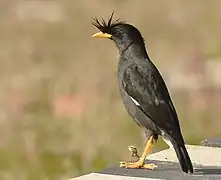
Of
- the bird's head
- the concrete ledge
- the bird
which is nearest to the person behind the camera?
the concrete ledge

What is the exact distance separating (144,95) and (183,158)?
38cm

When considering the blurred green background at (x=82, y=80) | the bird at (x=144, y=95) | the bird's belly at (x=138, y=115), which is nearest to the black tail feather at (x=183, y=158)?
the bird at (x=144, y=95)

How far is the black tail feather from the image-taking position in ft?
15.9

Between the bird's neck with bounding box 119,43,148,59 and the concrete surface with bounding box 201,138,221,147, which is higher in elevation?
the bird's neck with bounding box 119,43,148,59

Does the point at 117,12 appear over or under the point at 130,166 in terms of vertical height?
over

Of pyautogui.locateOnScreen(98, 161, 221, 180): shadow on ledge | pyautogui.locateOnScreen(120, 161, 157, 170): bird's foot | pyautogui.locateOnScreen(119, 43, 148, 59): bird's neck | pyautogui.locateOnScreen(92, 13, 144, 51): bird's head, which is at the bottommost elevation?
pyautogui.locateOnScreen(98, 161, 221, 180): shadow on ledge

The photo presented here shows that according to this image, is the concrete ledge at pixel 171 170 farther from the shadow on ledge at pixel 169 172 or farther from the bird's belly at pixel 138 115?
the bird's belly at pixel 138 115

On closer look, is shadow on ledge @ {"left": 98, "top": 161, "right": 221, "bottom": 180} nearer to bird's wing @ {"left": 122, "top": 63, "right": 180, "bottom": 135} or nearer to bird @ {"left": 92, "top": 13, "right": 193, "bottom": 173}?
bird @ {"left": 92, "top": 13, "right": 193, "bottom": 173}

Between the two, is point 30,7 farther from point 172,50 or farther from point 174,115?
point 174,115

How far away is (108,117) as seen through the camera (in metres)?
9.65

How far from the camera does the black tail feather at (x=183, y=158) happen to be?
485 centimetres

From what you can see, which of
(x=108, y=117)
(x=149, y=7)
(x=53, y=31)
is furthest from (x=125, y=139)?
(x=149, y=7)

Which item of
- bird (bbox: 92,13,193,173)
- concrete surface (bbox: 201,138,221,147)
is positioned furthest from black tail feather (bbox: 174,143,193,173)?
concrete surface (bbox: 201,138,221,147)

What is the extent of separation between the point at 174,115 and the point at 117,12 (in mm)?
9791
